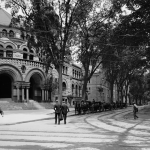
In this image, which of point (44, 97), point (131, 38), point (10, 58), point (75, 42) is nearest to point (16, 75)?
point (10, 58)

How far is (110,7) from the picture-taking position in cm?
2667

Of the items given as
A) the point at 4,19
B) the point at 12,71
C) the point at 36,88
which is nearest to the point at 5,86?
the point at 12,71

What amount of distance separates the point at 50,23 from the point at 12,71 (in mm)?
17935

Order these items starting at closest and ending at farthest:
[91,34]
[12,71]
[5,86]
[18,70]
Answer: [91,34], [12,71], [18,70], [5,86]

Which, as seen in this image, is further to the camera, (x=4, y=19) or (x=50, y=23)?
(x=4, y=19)

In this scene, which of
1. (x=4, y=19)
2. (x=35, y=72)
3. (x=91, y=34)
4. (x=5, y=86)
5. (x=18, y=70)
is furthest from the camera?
(x=4, y=19)

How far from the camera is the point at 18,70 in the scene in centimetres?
4016

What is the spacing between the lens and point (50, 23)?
23.9 m

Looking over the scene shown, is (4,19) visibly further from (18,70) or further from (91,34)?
(91,34)

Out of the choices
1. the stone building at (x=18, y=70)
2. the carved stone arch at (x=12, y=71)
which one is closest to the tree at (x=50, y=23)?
the stone building at (x=18, y=70)

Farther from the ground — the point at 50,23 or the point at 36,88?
the point at 50,23

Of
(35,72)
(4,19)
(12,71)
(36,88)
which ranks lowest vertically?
(36,88)

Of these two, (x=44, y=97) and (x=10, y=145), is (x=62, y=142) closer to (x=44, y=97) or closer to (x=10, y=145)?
(x=10, y=145)

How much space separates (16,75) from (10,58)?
9.33ft
